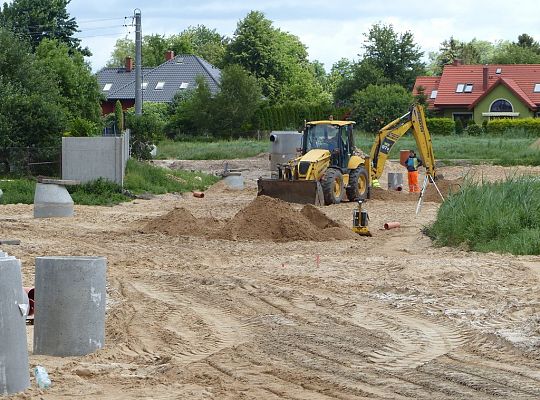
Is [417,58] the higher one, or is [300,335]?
[417,58]

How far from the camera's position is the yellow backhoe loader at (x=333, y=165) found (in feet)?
100.0

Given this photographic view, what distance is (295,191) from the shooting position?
100 feet

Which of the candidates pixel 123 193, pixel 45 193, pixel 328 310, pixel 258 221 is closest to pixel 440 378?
pixel 328 310

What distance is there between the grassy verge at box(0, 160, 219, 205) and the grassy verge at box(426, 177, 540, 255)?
13958 millimetres

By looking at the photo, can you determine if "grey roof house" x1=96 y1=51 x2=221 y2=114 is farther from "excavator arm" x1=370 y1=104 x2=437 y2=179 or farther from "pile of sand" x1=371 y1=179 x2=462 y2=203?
"pile of sand" x1=371 y1=179 x2=462 y2=203

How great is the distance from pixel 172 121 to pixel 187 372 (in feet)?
222

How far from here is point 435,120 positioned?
247 feet

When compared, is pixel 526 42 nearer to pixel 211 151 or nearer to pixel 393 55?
pixel 393 55

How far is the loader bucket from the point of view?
30219 millimetres

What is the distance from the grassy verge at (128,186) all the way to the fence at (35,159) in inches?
33.4

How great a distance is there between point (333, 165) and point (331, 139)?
0.73 metres

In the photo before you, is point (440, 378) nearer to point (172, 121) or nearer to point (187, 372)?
point (187, 372)

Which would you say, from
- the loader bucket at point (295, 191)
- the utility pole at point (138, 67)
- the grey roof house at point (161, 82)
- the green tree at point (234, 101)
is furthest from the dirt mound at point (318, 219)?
the grey roof house at point (161, 82)

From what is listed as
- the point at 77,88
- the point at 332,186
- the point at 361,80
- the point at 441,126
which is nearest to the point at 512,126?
the point at 441,126
